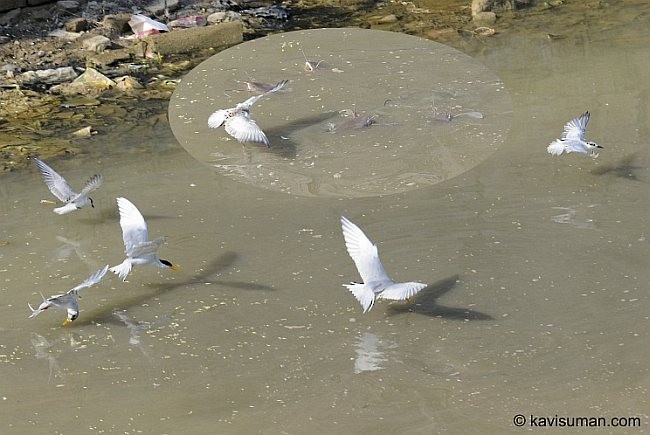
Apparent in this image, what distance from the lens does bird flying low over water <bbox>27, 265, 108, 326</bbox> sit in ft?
14.1

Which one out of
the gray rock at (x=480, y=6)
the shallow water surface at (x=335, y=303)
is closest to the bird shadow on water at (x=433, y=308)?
the shallow water surface at (x=335, y=303)

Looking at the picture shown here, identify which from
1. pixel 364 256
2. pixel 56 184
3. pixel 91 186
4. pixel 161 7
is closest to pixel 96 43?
pixel 161 7

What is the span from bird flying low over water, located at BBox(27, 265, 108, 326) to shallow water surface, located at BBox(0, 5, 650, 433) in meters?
0.09

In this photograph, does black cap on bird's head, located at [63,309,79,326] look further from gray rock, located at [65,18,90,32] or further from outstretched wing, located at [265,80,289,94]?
gray rock, located at [65,18,90,32]

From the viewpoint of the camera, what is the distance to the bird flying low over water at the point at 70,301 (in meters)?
4.30

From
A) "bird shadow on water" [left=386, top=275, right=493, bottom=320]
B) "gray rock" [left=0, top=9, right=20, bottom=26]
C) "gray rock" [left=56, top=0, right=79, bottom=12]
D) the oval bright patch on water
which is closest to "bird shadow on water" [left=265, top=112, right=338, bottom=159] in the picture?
the oval bright patch on water

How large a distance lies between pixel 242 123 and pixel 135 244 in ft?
4.22

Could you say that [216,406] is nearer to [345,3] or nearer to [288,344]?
[288,344]

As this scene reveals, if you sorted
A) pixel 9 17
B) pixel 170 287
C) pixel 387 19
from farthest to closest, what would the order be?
pixel 387 19
pixel 9 17
pixel 170 287

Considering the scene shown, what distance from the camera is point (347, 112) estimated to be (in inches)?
243

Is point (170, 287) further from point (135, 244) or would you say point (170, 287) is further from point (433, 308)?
point (433, 308)

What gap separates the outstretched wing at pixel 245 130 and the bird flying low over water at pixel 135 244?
3.40 feet

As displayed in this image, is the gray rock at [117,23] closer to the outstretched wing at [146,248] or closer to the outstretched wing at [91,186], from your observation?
the outstretched wing at [91,186]

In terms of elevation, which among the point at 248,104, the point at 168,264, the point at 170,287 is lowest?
the point at 170,287
